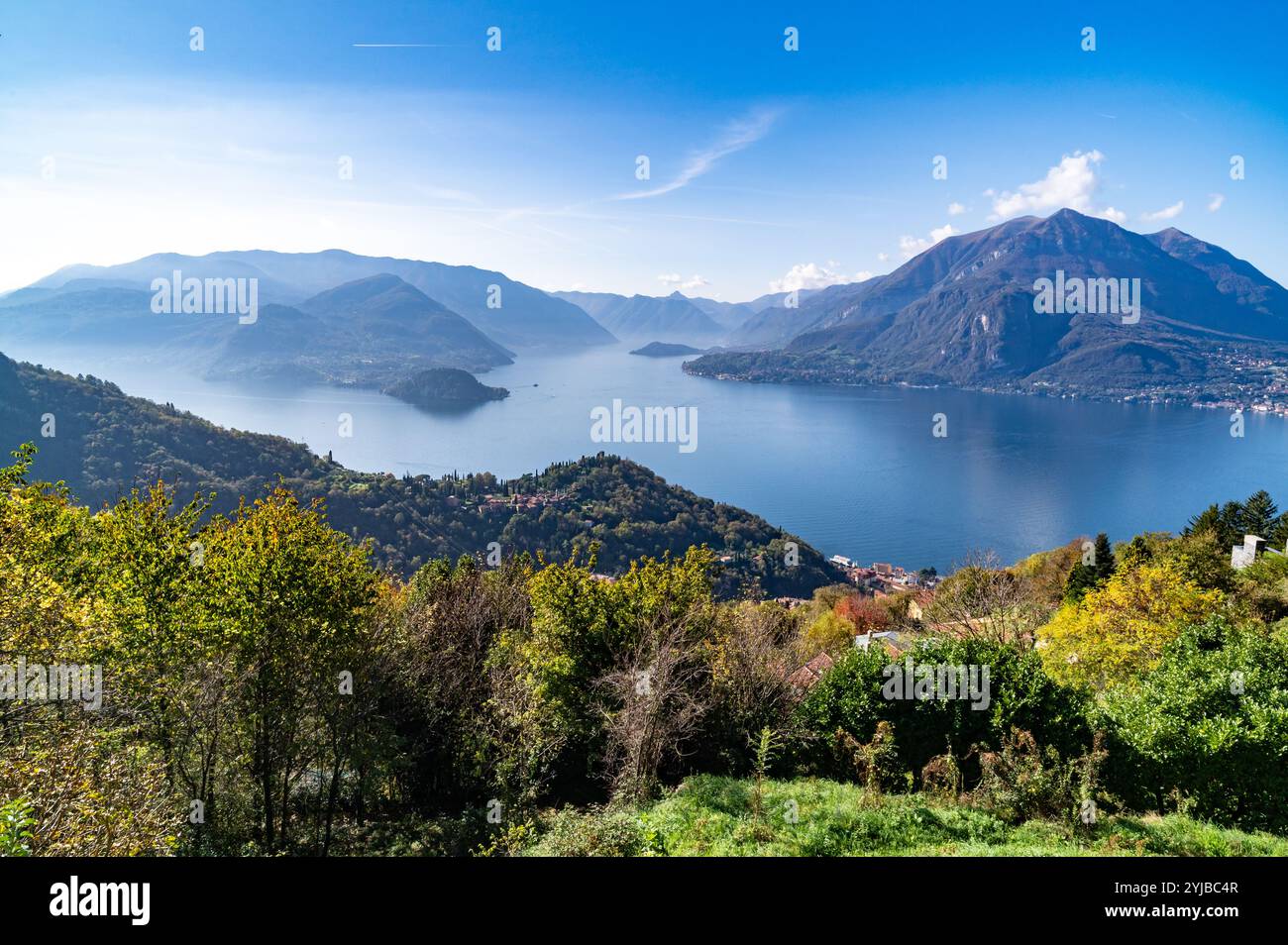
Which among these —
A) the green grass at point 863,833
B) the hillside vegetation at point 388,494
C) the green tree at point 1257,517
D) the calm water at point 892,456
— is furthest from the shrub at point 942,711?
the calm water at point 892,456

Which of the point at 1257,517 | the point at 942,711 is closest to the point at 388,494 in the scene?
the point at 1257,517

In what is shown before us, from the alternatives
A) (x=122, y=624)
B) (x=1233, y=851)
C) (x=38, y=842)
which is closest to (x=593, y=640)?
(x=122, y=624)

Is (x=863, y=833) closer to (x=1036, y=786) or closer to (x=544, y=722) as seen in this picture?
(x=1036, y=786)

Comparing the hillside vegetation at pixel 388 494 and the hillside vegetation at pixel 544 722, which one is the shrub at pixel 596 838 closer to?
the hillside vegetation at pixel 544 722

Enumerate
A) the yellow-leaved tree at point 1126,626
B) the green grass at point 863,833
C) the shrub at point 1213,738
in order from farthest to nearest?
the yellow-leaved tree at point 1126,626, the shrub at point 1213,738, the green grass at point 863,833
